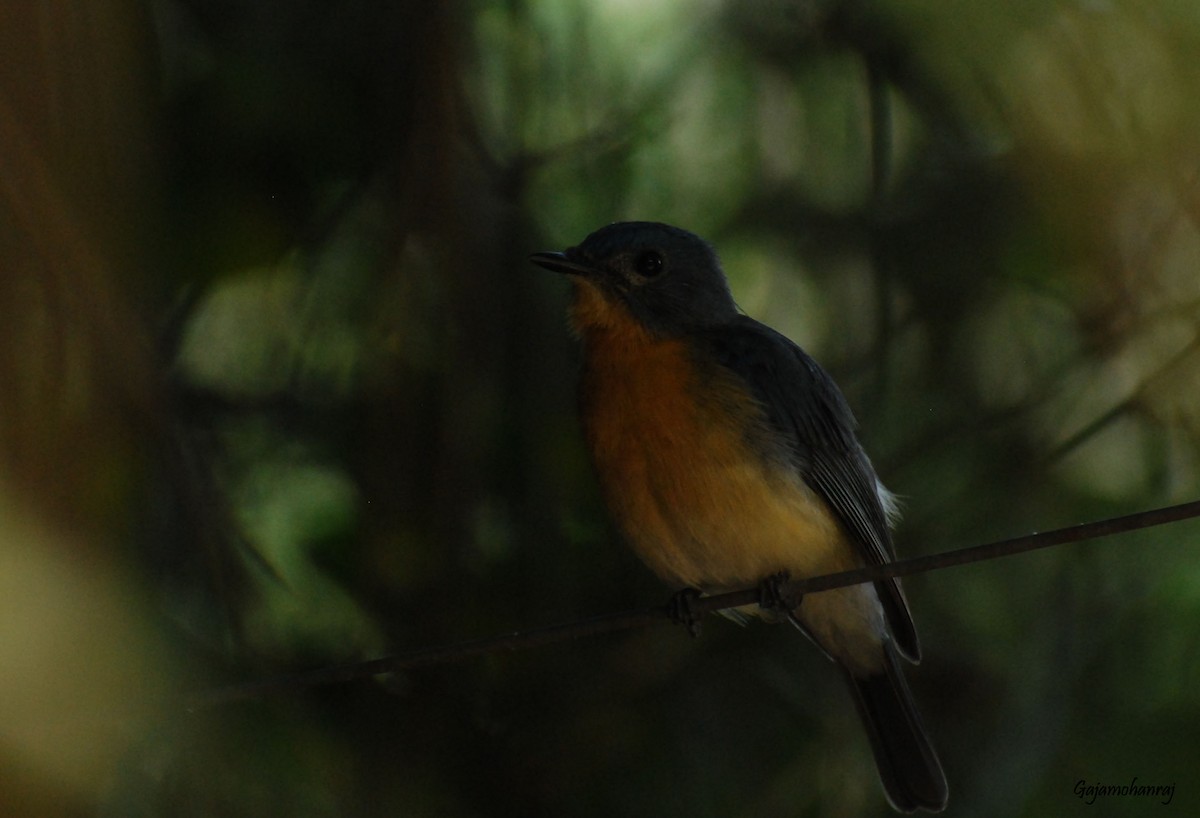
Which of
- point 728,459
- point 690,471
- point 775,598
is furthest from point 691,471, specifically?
point 775,598

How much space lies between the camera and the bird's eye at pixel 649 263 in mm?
4527

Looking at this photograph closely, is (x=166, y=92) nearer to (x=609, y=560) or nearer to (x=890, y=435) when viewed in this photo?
(x=609, y=560)

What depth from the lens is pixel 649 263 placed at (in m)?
4.56

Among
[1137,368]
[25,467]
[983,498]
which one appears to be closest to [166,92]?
[25,467]

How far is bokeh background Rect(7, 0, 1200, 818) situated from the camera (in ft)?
15.9

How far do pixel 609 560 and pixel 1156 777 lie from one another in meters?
2.04

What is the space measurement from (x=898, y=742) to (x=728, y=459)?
1.24m

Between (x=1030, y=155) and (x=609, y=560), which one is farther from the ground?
(x=1030, y=155)

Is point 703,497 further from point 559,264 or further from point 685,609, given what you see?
point 559,264

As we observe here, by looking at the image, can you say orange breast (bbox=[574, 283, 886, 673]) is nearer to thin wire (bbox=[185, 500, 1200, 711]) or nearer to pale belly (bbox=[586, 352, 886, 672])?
pale belly (bbox=[586, 352, 886, 672])

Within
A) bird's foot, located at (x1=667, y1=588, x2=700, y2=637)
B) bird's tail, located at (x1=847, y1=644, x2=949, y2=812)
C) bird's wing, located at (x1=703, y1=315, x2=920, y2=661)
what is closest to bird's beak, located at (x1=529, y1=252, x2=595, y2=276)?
bird's wing, located at (x1=703, y1=315, x2=920, y2=661)

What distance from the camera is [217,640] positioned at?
4895 millimetres

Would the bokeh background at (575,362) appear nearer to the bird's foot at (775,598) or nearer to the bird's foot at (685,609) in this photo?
the bird's foot at (685,609)

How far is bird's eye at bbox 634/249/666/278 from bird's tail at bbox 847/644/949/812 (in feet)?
4.74
